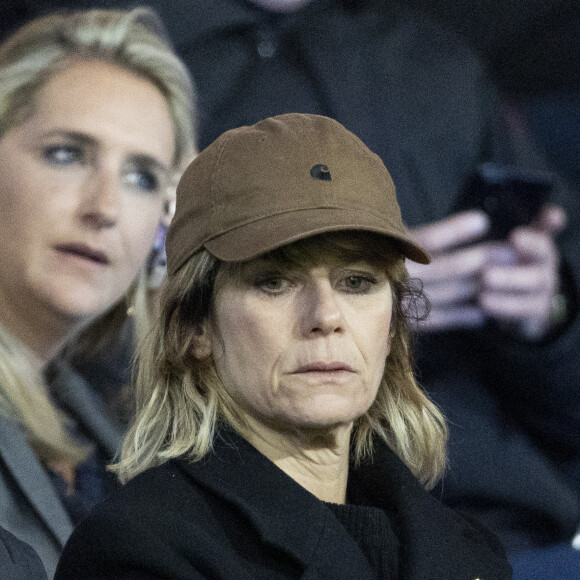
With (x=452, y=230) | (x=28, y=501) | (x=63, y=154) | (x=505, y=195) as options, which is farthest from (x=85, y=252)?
(x=505, y=195)

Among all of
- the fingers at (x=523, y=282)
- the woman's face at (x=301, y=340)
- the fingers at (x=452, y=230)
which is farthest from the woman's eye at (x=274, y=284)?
the fingers at (x=523, y=282)

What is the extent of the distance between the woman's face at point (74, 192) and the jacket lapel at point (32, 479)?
275 mm

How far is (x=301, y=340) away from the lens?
1243mm

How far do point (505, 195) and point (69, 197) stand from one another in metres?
1.06

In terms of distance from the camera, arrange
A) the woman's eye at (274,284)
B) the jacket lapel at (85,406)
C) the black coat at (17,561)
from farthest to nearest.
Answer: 1. the jacket lapel at (85,406)
2. the black coat at (17,561)
3. the woman's eye at (274,284)

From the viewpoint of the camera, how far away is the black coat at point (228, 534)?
116 centimetres

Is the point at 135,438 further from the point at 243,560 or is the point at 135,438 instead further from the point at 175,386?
the point at 243,560

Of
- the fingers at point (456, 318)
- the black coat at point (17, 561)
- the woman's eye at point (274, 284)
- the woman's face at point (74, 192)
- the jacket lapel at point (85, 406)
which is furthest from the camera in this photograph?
the fingers at point (456, 318)

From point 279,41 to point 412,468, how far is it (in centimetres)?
109

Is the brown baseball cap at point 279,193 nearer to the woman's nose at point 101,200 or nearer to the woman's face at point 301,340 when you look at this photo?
the woman's face at point 301,340

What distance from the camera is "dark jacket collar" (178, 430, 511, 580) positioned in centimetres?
123

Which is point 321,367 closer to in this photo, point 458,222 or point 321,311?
point 321,311

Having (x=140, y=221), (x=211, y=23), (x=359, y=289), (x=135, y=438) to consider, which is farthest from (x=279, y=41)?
(x=135, y=438)

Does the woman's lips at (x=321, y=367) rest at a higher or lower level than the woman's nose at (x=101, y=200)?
higher
